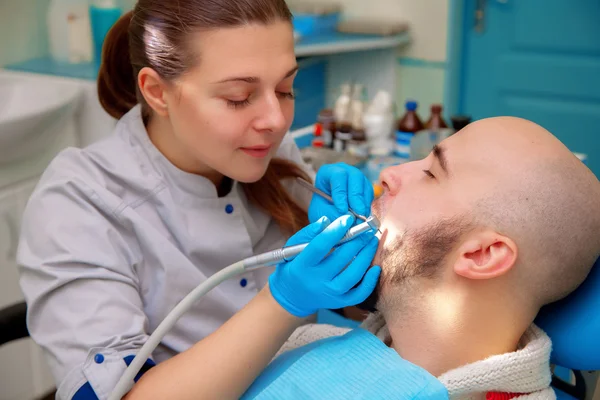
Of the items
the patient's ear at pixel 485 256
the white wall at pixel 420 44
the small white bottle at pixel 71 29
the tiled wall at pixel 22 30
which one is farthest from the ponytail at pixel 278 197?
the white wall at pixel 420 44

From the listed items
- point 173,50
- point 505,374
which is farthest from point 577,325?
point 173,50

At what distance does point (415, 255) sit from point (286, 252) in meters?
0.21

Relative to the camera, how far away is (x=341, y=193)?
1166 mm

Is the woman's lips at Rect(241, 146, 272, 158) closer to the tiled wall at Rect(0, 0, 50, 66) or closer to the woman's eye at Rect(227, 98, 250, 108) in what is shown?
the woman's eye at Rect(227, 98, 250, 108)

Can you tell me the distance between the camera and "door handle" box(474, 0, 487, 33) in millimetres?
3177

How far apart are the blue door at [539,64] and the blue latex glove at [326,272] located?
2399 millimetres

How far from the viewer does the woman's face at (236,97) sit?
1137 mm

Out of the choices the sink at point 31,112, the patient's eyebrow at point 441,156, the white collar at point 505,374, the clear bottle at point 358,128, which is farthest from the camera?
the clear bottle at point 358,128

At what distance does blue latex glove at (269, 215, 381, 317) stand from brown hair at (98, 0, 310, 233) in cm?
38

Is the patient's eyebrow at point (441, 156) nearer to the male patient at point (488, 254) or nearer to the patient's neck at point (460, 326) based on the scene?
the male patient at point (488, 254)

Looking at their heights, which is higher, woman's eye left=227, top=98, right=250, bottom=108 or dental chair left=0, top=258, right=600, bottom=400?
woman's eye left=227, top=98, right=250, bottom=108

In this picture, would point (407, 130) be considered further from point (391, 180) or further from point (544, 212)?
point (544, 212)

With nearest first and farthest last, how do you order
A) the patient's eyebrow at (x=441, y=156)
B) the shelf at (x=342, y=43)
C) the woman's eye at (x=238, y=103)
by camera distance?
the patient's eyebrow at (x=441, y=156) < the woman's eye at (x=238, y=103) < the shelf at (x=342, y=43)

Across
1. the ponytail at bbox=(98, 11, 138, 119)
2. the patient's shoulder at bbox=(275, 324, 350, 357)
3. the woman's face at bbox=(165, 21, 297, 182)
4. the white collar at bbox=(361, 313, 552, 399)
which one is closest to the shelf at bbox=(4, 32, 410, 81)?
A: the ponytail at bbox=(98, 11, 138, 119)
